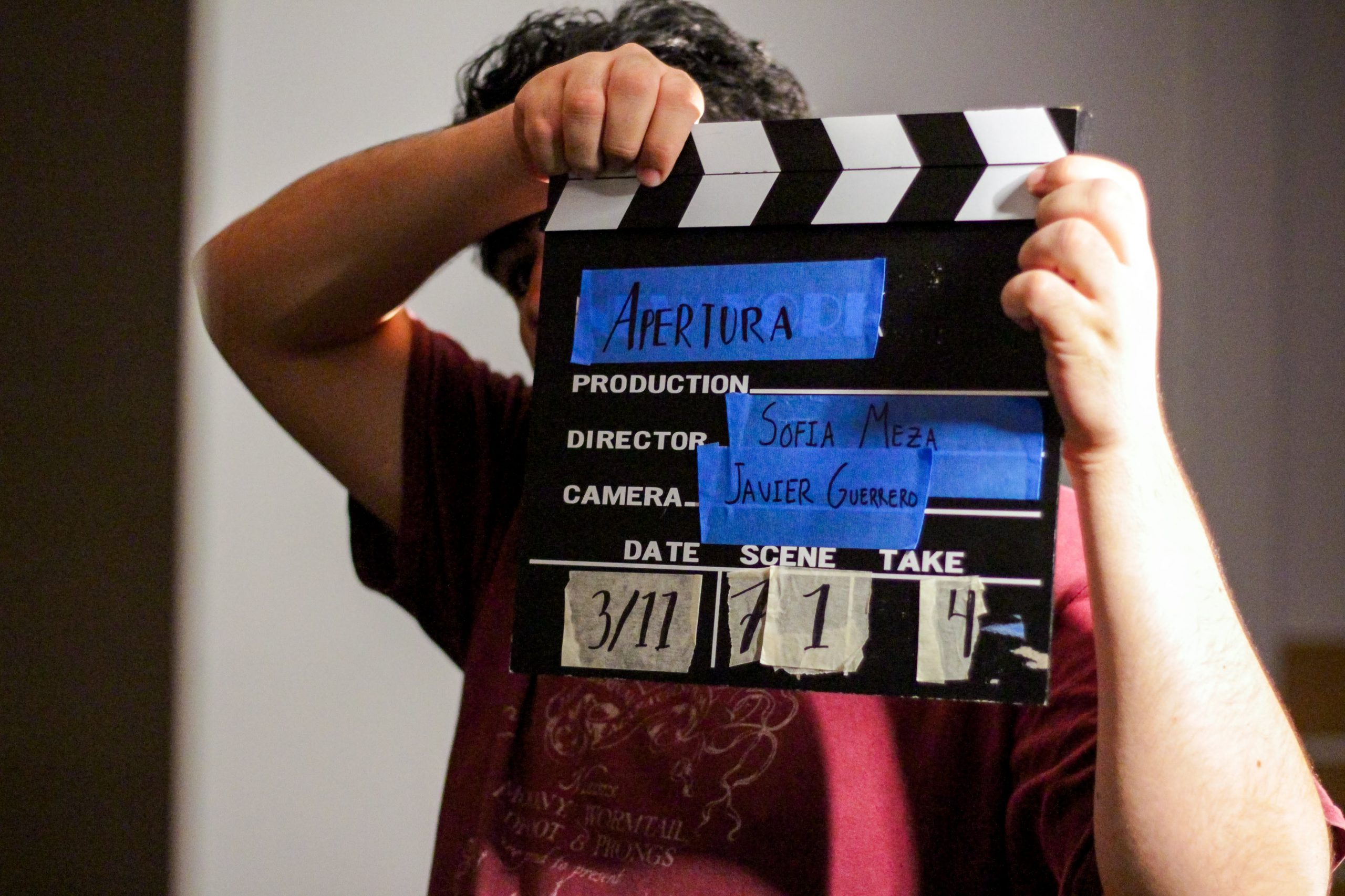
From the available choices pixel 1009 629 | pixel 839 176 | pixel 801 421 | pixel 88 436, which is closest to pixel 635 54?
pixel 839 176

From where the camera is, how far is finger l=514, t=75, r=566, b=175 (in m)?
0.73

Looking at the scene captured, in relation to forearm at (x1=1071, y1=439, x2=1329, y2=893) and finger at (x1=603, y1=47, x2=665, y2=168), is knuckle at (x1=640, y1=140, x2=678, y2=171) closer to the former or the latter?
finger at (x1=603, y1=47, x2=665, y2=168)

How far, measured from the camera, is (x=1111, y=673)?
57cm

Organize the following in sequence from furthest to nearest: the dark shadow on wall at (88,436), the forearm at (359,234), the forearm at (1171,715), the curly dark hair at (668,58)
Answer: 1. the dark shadow on wall at (88,436)
2. the curly dark hair at (668,58)
3. the forearm at (359,234)
4. the forearm at (1171,715)

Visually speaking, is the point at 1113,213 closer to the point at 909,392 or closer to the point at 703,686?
the point at 909,392

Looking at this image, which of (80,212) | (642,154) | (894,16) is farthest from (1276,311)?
(80,212)

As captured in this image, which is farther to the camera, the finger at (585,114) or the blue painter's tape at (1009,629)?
the finger at (585,114)

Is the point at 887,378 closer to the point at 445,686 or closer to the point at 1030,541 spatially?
the point at 1030,541

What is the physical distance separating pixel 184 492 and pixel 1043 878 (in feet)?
3.93

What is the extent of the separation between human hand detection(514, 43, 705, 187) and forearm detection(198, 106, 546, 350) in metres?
0.07

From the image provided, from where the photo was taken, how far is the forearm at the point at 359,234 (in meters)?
0.84

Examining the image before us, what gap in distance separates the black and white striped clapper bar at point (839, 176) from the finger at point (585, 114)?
2cm

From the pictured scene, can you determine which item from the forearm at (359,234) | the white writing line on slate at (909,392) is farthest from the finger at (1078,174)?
the forearm at (359,234)

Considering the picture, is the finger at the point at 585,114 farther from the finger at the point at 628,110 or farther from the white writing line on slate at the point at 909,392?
the white writing line on slate at the point at 909,392
